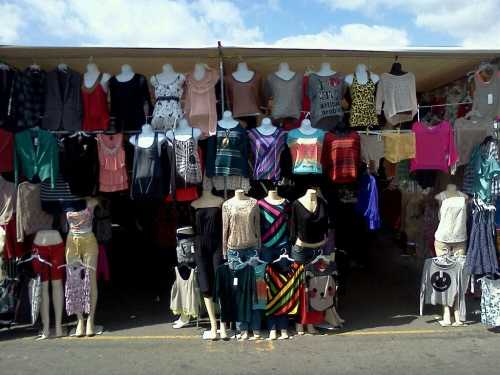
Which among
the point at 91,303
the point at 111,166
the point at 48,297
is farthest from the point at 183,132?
the point at 48,297

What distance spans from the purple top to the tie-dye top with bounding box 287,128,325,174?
71 centimetres

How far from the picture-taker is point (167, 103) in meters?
5.67

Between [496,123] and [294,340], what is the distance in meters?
3.59

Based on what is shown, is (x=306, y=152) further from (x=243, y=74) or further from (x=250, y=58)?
(x=250, y=58)

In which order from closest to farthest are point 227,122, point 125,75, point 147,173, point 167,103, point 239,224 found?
point 239,224 → point 147,173 → point 227,122 → point 167,103 → point 125,75

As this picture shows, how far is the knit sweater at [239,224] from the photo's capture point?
17.2 feet

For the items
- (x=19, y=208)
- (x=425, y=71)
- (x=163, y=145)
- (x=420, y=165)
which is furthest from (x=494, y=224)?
(x=19, y=208)

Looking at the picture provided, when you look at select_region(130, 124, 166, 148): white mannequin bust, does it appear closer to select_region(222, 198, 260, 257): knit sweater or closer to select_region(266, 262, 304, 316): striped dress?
select_region(222, 198, 260, 257): knit sweater

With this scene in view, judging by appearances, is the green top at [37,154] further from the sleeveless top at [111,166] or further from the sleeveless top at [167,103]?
the sleeveless top at [167,103]

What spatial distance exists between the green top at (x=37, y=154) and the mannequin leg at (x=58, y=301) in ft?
3.81

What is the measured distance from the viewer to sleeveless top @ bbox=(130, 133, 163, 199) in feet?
17.6

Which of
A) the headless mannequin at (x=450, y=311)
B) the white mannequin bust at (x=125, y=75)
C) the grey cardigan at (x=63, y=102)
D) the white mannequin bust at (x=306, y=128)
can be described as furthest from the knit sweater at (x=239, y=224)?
the headless mannequin at (x=450, y=311)

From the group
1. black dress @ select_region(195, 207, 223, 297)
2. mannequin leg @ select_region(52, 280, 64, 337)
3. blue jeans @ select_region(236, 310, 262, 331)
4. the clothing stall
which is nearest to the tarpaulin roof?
the clothing stall

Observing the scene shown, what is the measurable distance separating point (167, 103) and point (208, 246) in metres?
1.79
